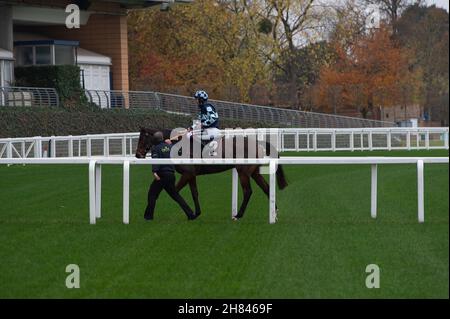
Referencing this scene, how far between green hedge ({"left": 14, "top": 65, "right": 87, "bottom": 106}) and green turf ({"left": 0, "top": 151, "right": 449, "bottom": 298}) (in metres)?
21.0

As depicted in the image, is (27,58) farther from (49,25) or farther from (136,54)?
(136,54)

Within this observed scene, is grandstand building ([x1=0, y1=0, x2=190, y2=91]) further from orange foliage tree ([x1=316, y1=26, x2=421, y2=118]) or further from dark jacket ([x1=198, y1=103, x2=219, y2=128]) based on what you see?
dark jacket ([x1=198, y1=103, x2=219, y2=128])

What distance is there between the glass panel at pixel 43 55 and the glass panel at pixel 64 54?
0.33 meters

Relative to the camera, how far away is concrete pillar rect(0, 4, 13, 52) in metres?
40.2

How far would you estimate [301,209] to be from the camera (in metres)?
15.8

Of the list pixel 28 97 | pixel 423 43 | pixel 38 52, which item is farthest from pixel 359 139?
pixel 38 52

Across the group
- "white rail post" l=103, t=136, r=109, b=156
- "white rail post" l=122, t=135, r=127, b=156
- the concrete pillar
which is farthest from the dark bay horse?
the concrete pillar

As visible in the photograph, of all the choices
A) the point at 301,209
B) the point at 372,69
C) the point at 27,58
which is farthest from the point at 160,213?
the point at 372,69

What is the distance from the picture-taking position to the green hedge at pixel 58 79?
40.2 metres

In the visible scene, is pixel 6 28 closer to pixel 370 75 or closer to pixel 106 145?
pixel 106 145

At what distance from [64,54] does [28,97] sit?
6949 mm

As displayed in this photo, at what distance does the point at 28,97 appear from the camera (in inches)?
1473

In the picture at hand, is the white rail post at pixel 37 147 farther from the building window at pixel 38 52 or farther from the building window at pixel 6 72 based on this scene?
the building window at pixel 38 52

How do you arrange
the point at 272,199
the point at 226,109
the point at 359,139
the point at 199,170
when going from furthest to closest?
1. the point at 226,109
2. the point at 359,139
3. the point at 199,170
4. the point at 272,199
